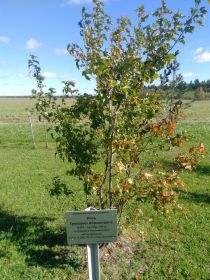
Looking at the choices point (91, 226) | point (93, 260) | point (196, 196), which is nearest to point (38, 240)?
point (93, 260)

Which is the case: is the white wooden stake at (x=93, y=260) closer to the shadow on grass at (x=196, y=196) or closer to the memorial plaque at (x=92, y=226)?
the memorial plaque at (x=92, y=226)

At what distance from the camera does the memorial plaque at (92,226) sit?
3491mm

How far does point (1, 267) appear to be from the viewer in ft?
16.0

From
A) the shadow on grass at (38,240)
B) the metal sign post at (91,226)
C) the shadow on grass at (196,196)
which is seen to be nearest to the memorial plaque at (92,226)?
the metal sign post at (91,226)

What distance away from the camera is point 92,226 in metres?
3.51

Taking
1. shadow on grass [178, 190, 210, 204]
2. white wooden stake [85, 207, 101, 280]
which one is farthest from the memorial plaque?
shadow on grass [178, 190, 210, 204]

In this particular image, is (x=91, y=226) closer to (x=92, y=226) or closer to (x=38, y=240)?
(x=92, y=226)

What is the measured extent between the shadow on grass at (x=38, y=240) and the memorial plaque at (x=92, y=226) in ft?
5.09

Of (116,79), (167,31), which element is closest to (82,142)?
(116,79)

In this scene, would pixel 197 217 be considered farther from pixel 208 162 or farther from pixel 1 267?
pixel 208 162

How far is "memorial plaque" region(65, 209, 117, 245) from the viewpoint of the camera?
3.49 metres

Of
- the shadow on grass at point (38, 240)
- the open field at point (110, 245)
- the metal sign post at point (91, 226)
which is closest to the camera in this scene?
the metal sign post at point (91, 226)

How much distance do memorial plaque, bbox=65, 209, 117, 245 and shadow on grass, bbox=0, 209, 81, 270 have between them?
1.55 m

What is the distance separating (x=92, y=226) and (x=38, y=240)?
246 cm
